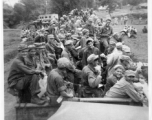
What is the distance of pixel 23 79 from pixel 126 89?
234cm

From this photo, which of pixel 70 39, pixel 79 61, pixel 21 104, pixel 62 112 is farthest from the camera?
pixel 70 39

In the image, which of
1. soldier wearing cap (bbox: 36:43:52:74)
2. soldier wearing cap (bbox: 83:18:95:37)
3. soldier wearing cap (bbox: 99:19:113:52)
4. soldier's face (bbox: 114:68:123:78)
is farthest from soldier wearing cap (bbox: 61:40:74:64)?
soldier's face (bbox: 114:68:123:78)

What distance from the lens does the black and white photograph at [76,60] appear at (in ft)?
20.2

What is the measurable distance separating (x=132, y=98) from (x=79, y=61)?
5.41 ft

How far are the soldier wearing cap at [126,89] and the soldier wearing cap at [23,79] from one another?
168 cm

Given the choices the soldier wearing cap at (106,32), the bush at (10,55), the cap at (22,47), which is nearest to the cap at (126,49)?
the soldier wearing cap at (106,32)

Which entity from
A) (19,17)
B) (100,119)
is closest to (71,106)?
(100,119)

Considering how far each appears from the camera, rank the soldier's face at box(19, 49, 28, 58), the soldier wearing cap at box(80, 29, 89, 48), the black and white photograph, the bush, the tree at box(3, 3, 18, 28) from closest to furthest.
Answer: the black and white photograph
the soldier's face at box(19, 49, 28, 58)
the bush
the tree at box(3, 3, 18, 28)
the soldier wearing cap at box(80, 29, 89, 48)

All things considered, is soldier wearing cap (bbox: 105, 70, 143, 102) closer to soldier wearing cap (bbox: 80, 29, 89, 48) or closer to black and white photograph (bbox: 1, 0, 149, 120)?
black and white photograph (bbox: 1, 0, 149, 120)

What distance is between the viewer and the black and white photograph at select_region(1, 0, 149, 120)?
242 inches

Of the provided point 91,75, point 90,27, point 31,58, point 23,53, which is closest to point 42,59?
point 31,58

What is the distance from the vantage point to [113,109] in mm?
6059

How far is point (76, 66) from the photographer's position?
6805 millimetres

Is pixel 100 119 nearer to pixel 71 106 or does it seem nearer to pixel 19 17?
pixel 71 106
